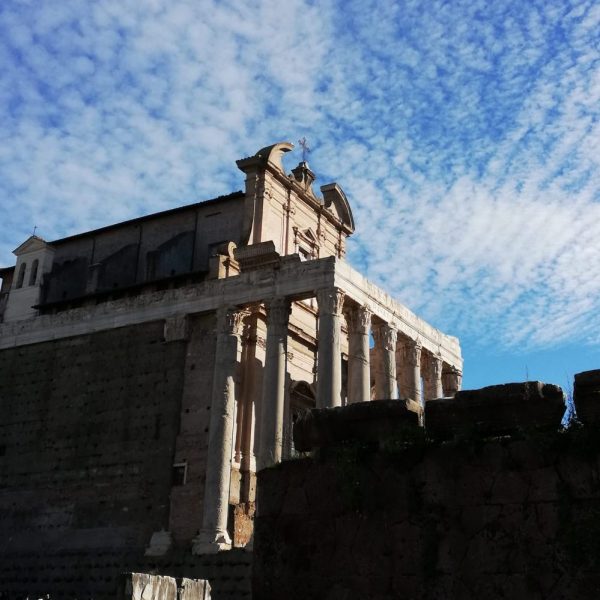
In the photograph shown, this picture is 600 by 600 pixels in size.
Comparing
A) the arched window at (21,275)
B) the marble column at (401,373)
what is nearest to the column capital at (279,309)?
the marble column at (401,373)

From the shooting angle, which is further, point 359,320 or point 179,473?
point 359,320

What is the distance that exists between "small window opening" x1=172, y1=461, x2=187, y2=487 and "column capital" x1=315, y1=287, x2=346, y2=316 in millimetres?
5993

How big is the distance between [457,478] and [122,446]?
2056cm

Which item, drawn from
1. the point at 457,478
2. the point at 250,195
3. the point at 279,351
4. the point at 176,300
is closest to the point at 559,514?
the point at 457,478

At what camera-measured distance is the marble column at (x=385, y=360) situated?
2419 cm

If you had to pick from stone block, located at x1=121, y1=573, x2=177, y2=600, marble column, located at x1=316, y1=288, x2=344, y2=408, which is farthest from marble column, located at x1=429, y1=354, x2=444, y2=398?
stone block, located at x1=121, y1=573, x2=177, y2=600

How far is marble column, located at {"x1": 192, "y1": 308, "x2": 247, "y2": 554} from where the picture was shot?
2134 centimetres

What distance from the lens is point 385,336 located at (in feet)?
83.0

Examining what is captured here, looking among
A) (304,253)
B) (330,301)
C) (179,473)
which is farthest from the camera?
(304,253)

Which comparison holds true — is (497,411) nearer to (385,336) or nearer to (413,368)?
(385,336)

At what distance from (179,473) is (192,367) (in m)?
3.24

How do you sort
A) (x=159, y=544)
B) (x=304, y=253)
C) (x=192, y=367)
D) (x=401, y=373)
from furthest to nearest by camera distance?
(x=304, y=253), (x=401, y=373), (x=192, y=367), (x=159, y=544)

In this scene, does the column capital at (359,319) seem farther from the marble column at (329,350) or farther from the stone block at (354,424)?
the stone block at (354,424)

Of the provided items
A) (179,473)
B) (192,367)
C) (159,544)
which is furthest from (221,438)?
(159,544)
